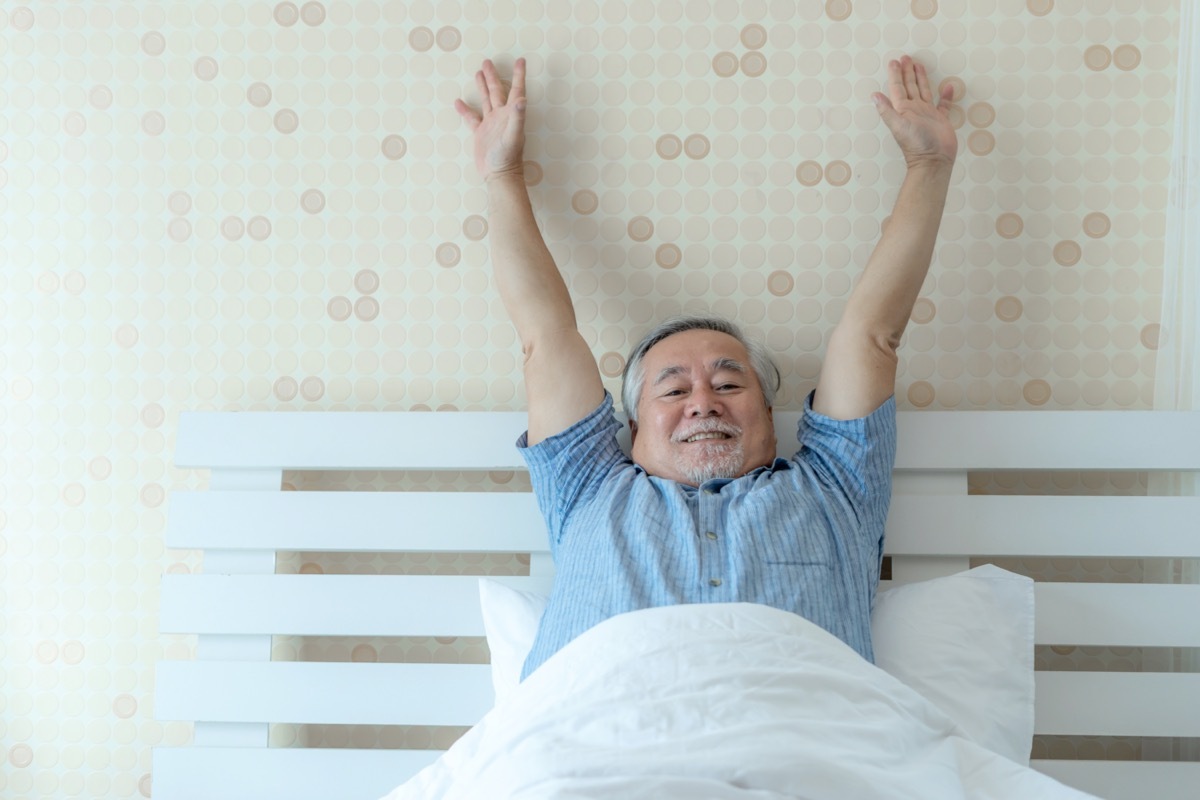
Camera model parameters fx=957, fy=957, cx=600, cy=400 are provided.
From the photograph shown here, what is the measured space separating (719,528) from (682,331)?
1.11 feet

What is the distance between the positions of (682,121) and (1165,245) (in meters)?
0.83

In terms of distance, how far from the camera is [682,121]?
5.36 ft

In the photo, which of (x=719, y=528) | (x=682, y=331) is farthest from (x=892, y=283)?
(x=719, y=528)

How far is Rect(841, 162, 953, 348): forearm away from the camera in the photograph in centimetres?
144

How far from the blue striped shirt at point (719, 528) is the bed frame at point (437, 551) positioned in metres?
0.10

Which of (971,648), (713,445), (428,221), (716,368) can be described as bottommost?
(971,648)

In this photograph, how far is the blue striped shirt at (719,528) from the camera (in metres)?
1.29

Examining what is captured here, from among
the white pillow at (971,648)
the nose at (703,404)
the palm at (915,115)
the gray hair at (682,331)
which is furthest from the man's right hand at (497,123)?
the white pillow at (971,648)

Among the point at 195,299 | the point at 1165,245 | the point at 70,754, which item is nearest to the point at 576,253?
the point at 195,299

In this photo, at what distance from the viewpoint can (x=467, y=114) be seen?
162 centimetres

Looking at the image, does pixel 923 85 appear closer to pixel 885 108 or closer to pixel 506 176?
pixel 885 108

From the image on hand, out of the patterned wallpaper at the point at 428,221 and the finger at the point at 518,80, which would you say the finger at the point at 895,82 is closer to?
the patterned wallpaper at the point at 428,221

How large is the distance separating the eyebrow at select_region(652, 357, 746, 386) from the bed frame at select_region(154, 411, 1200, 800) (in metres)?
0.15

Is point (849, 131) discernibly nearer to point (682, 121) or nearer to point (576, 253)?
point (682, 121)
